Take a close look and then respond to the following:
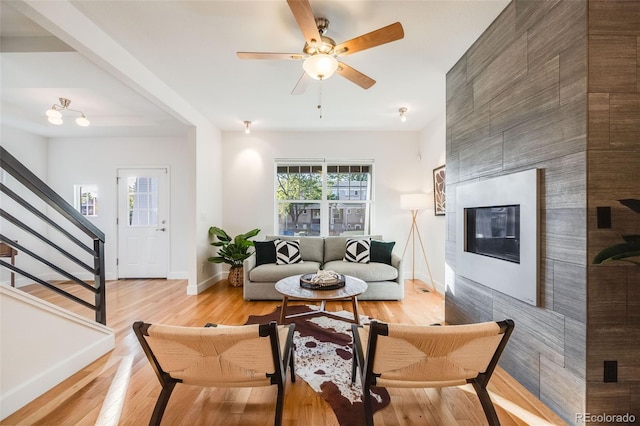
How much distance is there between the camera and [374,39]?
1840 mm

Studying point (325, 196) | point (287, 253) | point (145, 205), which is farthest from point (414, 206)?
point (145, 205)

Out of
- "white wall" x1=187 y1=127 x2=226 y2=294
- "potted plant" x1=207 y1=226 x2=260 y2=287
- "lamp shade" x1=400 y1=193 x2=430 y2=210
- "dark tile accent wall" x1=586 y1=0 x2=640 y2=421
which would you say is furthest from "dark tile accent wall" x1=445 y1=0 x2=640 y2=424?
"white wall" x1=187 y1=127 x2=226 y2=294

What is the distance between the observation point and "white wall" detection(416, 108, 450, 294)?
402 centimetres

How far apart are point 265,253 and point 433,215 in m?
2.65

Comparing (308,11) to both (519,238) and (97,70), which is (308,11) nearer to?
(519,238)

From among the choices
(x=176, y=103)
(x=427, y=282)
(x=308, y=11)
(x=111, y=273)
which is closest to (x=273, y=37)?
(x=308, y=11)

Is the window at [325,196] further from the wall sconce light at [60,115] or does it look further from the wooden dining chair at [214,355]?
the wooden dining chair at [214,355]

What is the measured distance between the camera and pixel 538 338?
1.72m

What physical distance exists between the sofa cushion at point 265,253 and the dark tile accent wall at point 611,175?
3317 millimetres

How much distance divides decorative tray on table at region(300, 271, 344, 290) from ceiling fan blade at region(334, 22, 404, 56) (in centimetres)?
188

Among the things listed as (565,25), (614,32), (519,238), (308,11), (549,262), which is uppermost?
(308,11)

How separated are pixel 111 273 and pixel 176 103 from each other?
11.2 feet

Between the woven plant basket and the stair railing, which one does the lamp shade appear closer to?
the woven plant basket

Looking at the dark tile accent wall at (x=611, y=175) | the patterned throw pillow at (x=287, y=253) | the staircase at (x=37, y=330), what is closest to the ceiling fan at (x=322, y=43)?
the dark tile accent wall at (x=611, y=175)
